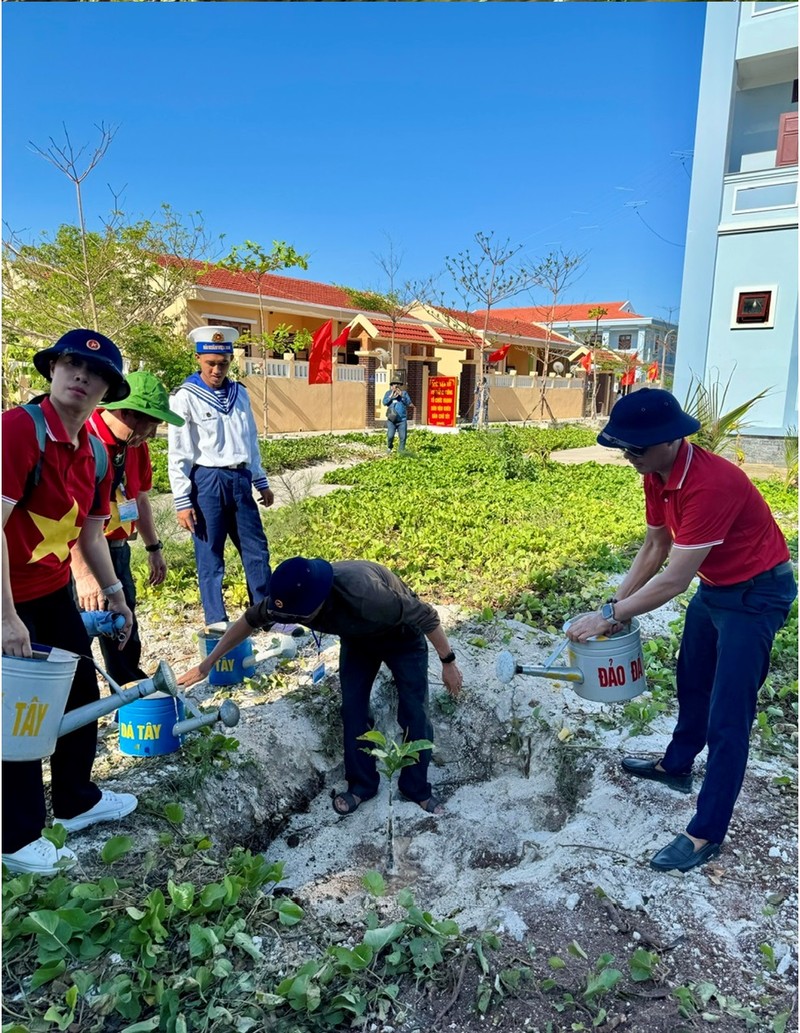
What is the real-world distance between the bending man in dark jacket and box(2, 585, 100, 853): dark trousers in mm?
470

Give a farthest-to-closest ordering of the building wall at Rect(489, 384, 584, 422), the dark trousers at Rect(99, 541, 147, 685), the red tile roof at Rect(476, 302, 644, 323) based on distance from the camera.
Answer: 1. the red tile roof at Rect(476, 302, 644, 323)
2. the building wall at Rect(489, 384, 584, 422)
3. the dark trousers at Rect(99, 541, 147, 685)

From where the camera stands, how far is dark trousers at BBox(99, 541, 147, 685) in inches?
127

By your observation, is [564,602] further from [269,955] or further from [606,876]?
[269,955]

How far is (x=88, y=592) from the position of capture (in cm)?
277

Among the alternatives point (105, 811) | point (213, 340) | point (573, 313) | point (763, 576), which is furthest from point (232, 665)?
point (573, 313)

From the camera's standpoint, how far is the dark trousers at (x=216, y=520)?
12.6 feet

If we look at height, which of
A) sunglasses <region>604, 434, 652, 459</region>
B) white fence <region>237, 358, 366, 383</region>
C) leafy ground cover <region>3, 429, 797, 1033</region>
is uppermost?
white fence <region>237, 358, 366, 383</region>

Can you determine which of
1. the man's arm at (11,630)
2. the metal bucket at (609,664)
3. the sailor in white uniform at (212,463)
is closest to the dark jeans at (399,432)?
the sailor in white uniform at (212,463)

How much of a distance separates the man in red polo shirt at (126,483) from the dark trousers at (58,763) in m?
0.40

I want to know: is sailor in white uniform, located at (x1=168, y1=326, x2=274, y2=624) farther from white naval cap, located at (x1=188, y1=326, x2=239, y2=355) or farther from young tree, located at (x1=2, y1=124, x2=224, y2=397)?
young tree, located at (x1=2, y1=124, x2=224, y2=397)

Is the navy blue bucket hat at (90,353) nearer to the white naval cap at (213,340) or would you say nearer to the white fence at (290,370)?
the white naval cap at (213,340)

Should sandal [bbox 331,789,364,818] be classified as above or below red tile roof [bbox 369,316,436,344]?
below

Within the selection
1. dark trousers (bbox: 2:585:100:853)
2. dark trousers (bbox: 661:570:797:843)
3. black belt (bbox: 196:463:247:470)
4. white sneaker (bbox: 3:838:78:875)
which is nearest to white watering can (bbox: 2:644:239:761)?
dark trousers (bbox: 2:585:100:853)

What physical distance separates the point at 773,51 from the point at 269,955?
50.1 feet
